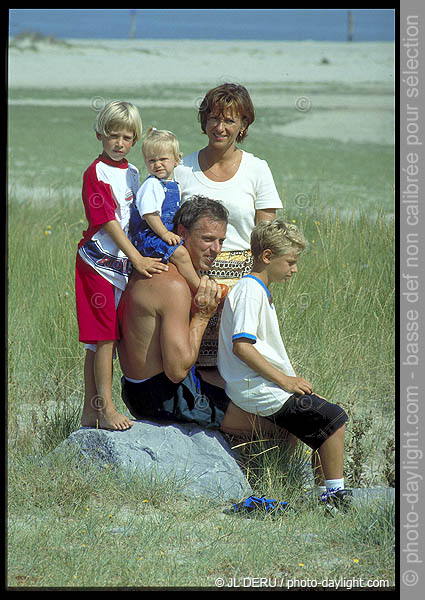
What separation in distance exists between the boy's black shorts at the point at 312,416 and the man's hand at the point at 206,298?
0.65m

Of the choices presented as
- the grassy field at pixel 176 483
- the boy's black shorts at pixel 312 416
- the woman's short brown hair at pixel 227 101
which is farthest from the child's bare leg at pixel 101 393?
the woman's short brown hair at pixel 227 101

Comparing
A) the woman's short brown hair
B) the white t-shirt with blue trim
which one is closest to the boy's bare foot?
the white t-shirt with blue trim

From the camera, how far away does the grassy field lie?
3803mm

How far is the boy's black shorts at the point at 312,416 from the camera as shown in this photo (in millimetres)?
4180

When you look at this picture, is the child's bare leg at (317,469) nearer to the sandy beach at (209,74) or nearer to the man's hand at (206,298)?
the man's hand at (206,298)

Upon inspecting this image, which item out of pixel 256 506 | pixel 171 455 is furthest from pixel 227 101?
pixel 256 506

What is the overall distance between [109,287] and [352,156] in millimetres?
17239

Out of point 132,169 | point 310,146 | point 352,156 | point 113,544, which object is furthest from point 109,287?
point 310,146

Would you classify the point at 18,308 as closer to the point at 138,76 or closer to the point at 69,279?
the point at 69,279

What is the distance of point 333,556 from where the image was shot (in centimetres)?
392

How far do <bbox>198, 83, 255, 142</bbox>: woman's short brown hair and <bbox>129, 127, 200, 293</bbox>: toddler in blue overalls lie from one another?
352mm

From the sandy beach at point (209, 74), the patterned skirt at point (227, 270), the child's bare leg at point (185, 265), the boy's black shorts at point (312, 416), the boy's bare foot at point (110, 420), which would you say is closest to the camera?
the boy's black shorts at point (312, 416)

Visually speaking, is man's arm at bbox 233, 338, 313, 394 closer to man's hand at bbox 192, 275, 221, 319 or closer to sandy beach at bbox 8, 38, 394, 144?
man's hand at bbox 192, 275, 221, 319

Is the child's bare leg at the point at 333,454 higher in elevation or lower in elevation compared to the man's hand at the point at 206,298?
lower
